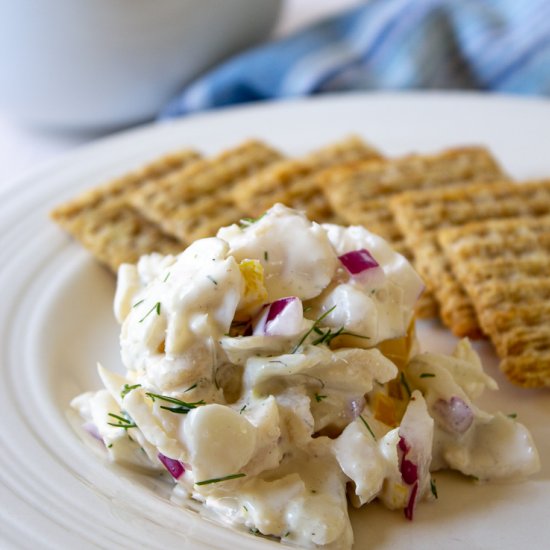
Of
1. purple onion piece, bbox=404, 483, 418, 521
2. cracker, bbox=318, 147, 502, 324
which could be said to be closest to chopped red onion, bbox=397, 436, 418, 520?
purple onion piece, bbox=404, 483, 418, 521

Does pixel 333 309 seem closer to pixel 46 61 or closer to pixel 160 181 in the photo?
pixel 160 181

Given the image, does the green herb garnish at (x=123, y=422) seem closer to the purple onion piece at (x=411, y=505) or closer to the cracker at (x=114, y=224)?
the purple onion piece at (x=411, y=505)

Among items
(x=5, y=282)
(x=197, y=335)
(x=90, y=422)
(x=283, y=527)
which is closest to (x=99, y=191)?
(x=5, y=282)

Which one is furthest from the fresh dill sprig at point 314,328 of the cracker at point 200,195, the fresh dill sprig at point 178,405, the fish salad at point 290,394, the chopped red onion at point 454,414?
the cracker at point 200,195

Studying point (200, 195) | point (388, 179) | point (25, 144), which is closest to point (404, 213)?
point (388, 179)

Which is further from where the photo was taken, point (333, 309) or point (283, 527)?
point (333, 309)

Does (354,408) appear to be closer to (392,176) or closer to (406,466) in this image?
(406,466)
